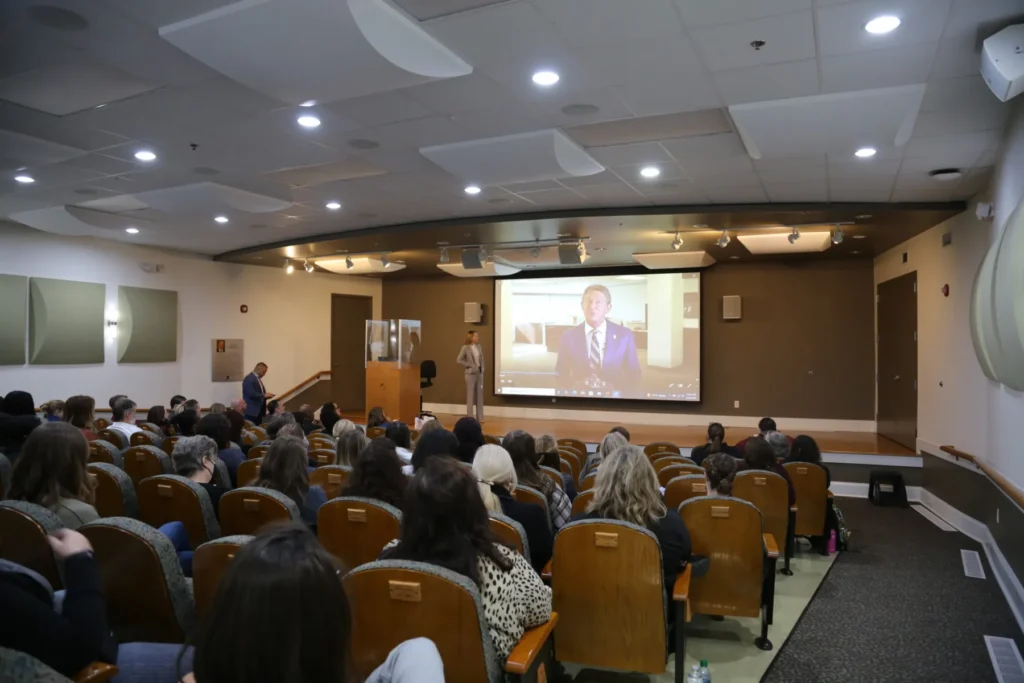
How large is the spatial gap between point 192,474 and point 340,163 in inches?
152

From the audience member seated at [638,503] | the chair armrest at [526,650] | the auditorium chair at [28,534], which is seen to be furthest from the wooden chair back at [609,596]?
the auditorium chair at [28,534]

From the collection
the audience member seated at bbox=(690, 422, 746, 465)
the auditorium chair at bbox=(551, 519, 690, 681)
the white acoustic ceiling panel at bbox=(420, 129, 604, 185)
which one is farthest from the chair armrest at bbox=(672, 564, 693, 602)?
the white acoustic ceiling panel at bbox=(420, 129, 604, 185)

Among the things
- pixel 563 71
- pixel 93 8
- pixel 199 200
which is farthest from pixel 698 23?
pixel 199 200

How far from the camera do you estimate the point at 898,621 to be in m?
4.15

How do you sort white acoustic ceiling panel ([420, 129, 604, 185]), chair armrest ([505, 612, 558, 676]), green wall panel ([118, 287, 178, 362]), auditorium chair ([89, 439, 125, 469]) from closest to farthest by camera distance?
1. chair armrest ([505, 612, 558, 676])
2. auditorium chair ([89, 439, 125, 469])
3. white acoustic ceiling panel ([420, 129, 604, 185])
4. green wall panel ([118, 287, 178, 362])

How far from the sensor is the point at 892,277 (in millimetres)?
10352

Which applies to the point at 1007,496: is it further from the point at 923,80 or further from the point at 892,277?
the point at 892,277

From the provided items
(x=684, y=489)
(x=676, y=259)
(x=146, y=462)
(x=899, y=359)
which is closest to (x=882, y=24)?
(x=684, y=489)

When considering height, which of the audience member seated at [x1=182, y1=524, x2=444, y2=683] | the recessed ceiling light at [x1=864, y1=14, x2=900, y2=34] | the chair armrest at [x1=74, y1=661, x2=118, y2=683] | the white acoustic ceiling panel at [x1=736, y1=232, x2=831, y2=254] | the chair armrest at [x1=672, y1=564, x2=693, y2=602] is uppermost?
the recessed ceiling light at [x1=864, y1=14, x2=900, y2=34]

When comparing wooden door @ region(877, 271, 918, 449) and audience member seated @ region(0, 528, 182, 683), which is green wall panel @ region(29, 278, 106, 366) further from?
wooden door @ region(877, 271, 918, 449)

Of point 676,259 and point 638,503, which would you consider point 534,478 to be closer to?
point 638,503

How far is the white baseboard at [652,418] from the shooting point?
11.7 meters

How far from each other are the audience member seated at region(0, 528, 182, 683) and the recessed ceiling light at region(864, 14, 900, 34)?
13.6 ft

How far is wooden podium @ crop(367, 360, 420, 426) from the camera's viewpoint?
1152 centimetres
